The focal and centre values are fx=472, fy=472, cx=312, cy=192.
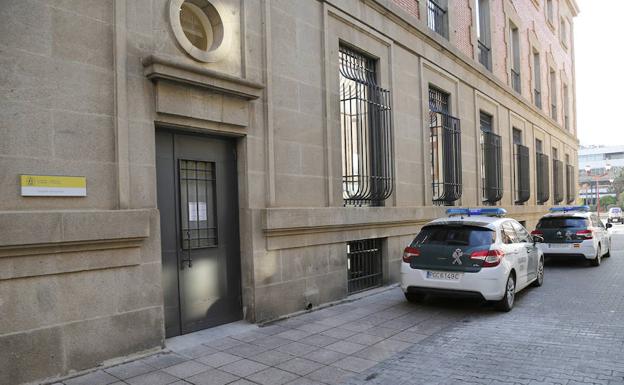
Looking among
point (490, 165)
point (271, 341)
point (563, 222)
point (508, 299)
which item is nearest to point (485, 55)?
point (490, 165)

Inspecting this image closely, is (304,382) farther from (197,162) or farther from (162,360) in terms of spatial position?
(197,162)

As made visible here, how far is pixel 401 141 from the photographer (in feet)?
36.9

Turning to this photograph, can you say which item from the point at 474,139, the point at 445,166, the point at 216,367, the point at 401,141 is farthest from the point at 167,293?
the point at 474,139

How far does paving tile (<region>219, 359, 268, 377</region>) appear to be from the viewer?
5078 millimetres

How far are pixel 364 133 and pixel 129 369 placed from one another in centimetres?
649

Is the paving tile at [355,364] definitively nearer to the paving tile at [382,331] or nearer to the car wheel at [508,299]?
the paving tile at [382,331]

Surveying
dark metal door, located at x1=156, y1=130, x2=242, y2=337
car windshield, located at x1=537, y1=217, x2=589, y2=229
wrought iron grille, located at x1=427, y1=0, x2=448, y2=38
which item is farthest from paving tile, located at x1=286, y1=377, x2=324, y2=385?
wrought iron grille, located at x1=427, y1=0, x2=448, y2=38

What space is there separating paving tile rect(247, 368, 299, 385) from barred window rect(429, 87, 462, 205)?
8.89m

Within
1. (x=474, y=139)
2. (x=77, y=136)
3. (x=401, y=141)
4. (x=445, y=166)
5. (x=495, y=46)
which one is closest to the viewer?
(x=77, y=136)

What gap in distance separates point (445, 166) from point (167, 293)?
30.9 ft

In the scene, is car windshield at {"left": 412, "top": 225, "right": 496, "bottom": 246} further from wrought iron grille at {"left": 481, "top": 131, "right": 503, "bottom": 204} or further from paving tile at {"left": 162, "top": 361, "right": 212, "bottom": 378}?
wrought iron grille at {"left": 481, "top": 131, "right": 503, "bottom": 204}

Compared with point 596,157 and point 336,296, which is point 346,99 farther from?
point 596,157

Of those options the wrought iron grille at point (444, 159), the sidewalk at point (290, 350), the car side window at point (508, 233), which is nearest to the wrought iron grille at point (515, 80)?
the wrought iron grille at point (444, 159)

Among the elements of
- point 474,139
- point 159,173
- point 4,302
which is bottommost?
point 4,302
